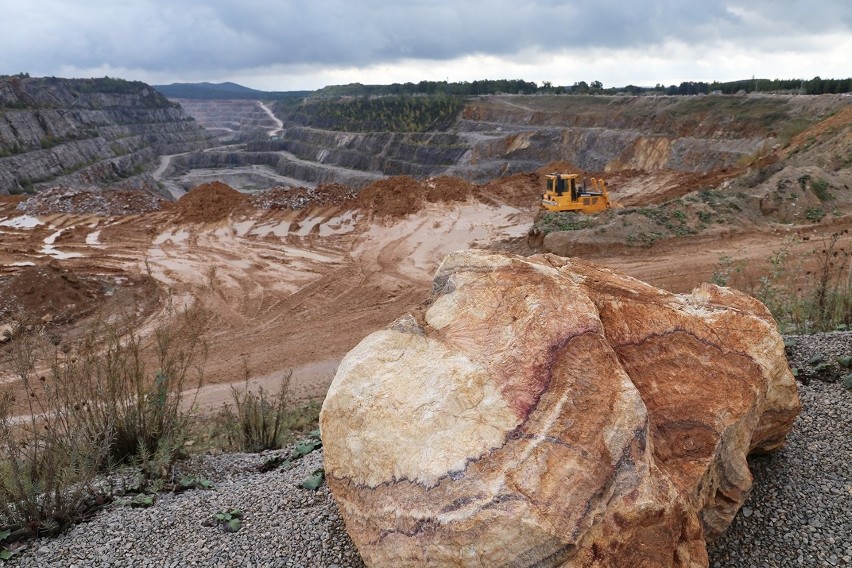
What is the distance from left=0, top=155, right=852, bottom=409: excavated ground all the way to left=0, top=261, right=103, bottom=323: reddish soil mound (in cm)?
4

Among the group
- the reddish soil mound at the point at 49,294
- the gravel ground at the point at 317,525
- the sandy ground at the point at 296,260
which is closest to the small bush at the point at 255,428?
the gravel ground at the point at 317,525

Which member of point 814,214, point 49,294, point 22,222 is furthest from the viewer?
point 22,222

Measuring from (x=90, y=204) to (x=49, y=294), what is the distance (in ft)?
40.6

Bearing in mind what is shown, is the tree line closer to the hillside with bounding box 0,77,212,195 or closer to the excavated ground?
the excavated ground

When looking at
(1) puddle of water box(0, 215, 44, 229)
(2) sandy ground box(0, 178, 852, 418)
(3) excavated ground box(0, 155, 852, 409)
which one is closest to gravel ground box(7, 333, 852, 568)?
(3) excavated ground box(0, 155, 852, 409)

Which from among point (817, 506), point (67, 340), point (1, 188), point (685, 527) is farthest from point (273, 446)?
point (1, 188)

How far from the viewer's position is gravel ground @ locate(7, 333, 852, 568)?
372 cm

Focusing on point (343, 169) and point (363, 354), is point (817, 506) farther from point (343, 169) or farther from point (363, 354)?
point (343, 169)

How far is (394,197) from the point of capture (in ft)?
82.1

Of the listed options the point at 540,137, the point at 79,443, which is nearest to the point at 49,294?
the point at 79,443

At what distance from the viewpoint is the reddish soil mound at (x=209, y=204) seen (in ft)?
78.4

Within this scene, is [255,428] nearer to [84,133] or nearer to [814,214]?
[814,214]

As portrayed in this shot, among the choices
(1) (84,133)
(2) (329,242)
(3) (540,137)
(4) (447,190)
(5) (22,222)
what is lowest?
(2) (329,242)

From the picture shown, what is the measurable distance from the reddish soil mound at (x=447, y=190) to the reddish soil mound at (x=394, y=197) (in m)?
0.39
